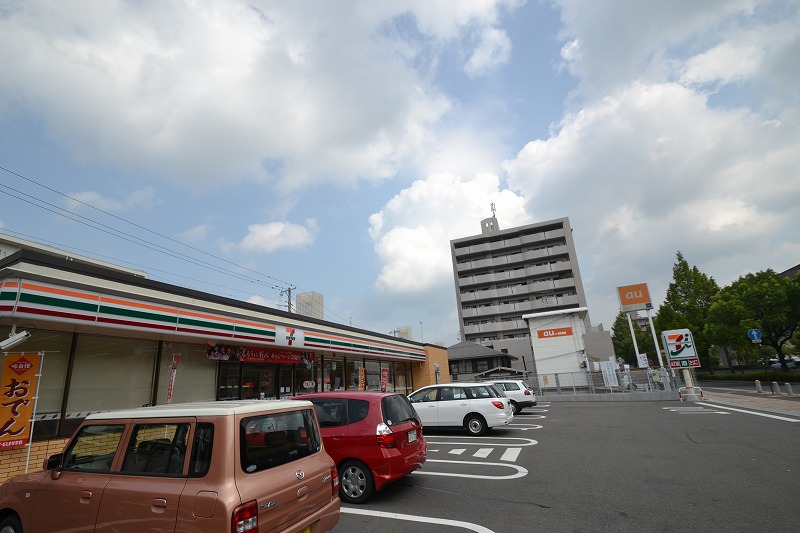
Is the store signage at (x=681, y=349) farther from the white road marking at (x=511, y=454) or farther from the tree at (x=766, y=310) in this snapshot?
the white road marking at (x=511, y=454)

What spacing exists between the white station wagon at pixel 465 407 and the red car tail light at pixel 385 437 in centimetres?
578

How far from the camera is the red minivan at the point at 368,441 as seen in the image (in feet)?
19.5

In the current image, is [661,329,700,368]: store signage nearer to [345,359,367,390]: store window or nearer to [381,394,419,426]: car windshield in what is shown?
[345,359,367,390]: store window

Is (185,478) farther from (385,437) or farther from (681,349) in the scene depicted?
(681,349)

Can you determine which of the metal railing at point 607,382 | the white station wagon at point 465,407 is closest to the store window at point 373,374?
the white station wagon at point 465,407

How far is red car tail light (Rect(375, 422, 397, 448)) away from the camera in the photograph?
595cm

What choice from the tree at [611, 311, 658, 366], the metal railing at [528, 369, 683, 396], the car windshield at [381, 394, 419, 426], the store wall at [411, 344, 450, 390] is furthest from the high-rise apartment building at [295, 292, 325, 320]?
the tree at [611, 311, 658, 366]

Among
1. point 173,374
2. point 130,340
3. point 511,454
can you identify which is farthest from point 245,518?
point 130,340

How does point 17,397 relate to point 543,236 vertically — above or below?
below

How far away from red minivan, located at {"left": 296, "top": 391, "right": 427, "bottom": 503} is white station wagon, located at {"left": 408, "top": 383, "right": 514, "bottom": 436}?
17.1 feet

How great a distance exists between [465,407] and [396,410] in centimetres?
565

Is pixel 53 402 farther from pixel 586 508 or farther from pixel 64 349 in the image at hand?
pixel 586 508

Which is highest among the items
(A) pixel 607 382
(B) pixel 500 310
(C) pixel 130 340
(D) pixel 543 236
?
→ (D) pixel 543 236

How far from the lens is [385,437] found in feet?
19.6
